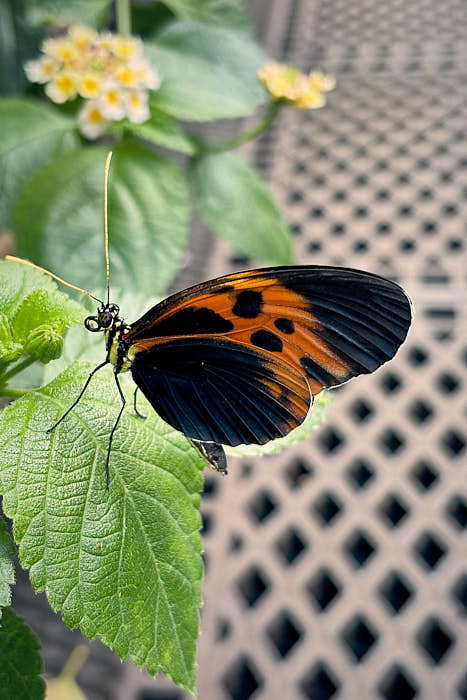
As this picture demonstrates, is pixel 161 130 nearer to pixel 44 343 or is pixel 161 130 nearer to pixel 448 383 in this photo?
pixel 44 343

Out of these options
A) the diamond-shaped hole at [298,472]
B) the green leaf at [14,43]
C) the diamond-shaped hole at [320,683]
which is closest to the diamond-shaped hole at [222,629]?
the diamond-shaped hole at [320,683]

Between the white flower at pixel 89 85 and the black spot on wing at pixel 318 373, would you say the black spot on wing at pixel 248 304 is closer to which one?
the black spot on wing at pixel 318 373

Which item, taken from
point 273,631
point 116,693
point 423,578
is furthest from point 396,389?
point 116,693

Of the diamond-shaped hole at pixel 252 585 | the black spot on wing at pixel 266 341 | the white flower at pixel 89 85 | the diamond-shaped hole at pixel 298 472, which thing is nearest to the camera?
the black spot on wing at pixel 266 341

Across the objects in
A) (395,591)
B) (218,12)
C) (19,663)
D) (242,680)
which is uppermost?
(218,12)

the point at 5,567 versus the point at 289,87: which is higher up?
the point at 289,87

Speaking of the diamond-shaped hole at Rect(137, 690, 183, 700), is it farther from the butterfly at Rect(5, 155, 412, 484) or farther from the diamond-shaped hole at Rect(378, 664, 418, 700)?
the butterfly at Rect(5, 155, 412, 484)

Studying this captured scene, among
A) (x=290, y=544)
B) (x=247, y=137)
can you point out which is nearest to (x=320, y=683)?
(x=290, y=544)
